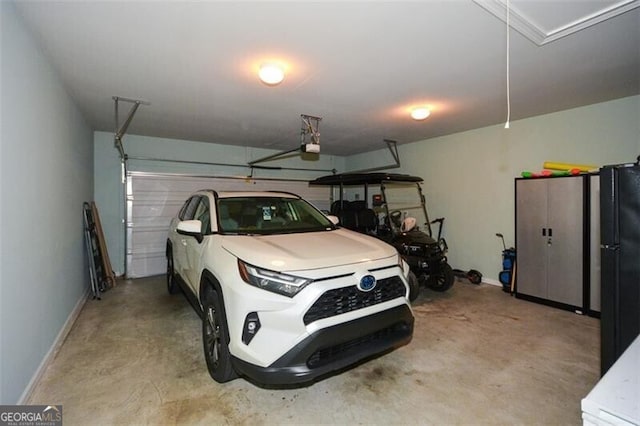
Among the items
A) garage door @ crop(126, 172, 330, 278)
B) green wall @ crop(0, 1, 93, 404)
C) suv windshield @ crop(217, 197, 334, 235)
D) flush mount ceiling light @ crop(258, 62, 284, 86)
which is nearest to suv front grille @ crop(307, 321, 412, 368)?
suv windshield @ crop(217, 197, 334, 235)

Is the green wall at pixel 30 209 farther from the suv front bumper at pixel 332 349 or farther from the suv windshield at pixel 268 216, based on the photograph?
the suv front bumper at pixel 332 349

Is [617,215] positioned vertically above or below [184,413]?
above

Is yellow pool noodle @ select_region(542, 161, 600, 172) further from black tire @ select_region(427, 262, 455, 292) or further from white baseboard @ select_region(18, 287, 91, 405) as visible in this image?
white baseboard @ select_region(18, 287, 91, 405)

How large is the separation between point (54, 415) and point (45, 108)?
2523mm

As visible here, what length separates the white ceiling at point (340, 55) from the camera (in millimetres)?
Answer: 2105

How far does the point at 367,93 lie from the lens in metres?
3.67

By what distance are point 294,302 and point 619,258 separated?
2.14 metres

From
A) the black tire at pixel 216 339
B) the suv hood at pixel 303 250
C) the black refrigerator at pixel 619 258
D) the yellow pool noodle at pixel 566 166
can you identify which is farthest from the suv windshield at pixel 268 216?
the yellow pool noodle at pixel 566 166

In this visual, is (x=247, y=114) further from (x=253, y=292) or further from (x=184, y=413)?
(x=184, y=413)

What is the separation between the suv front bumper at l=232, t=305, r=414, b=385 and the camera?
1.83 m

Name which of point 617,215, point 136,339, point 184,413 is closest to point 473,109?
point 617,215

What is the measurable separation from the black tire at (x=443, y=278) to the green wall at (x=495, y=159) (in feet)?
3.92

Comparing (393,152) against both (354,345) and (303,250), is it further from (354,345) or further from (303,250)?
(354,345)

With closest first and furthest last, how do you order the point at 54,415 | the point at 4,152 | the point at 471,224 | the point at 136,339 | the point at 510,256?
the point at 4,152
the point at 54,415
the point at 136,339
the point at 510,256
the point at 471,224
